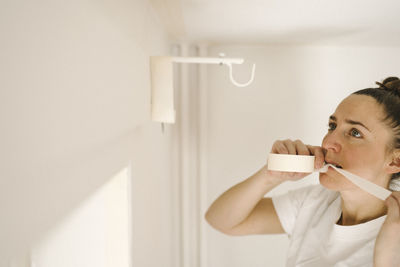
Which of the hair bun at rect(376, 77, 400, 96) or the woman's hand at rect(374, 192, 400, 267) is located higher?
the hair bun at rect(376, 77, 400, 96)

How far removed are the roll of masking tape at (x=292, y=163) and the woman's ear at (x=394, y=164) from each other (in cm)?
26

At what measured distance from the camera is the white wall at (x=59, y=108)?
31 centimetres

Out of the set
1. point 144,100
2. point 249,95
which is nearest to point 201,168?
point 249,95

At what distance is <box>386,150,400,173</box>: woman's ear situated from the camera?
90 cm

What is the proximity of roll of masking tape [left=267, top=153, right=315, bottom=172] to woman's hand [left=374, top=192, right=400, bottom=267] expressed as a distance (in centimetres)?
23

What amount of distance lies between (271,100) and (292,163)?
3.57 feet

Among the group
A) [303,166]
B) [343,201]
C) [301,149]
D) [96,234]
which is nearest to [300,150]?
[301,149]

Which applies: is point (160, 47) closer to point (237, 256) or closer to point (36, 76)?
point (36, 76)

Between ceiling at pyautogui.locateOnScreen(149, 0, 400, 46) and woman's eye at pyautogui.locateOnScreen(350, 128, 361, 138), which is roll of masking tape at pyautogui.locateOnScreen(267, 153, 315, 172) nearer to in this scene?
woman's eye at pyautogui.locateOnScreen(350, 128, 361, 138)

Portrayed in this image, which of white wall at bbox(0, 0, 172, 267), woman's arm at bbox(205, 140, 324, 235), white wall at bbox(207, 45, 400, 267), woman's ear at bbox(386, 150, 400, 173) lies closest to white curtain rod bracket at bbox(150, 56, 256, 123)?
white wall at bbox(0, 0, 172, 267)

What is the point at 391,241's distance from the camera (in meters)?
0.80

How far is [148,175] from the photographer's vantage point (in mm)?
1090

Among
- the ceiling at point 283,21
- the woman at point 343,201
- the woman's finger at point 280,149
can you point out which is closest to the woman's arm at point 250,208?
the woman at point 343,201

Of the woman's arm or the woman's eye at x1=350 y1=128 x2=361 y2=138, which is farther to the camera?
the woman's arm
